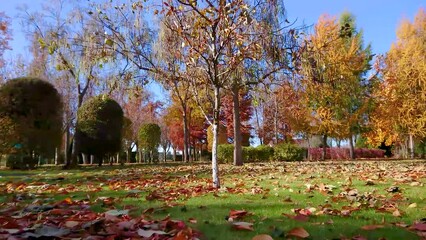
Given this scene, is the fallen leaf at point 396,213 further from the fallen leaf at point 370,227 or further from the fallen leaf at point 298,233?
the fallen leaf at point 298,233

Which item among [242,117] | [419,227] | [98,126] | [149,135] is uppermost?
[242,117]

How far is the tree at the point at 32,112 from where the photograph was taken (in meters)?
18.8

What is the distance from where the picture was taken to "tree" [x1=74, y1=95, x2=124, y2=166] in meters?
21.1

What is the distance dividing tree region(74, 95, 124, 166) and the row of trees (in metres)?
0.67

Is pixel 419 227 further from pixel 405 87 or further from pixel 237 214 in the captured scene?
pixel 405 87

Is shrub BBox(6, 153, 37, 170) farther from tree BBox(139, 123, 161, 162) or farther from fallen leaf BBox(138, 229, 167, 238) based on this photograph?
fallen leaf BBox(138, 229, 167, 238)

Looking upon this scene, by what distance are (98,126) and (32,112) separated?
333 centimetres

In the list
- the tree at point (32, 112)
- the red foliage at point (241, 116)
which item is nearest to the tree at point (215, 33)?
the tree at point (32, 112)

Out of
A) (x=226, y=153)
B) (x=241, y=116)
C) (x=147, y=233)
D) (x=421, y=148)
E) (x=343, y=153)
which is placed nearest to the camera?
(x=147, y=233)

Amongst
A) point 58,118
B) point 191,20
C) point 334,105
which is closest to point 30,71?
point 58,118

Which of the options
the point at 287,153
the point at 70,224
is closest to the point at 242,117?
the point at 287,153

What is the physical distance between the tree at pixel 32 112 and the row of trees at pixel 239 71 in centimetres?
147

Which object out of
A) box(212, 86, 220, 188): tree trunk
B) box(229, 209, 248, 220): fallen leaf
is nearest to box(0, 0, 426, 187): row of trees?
box(212, 86, 220, 188): tree trunk

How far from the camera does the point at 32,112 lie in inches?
766
